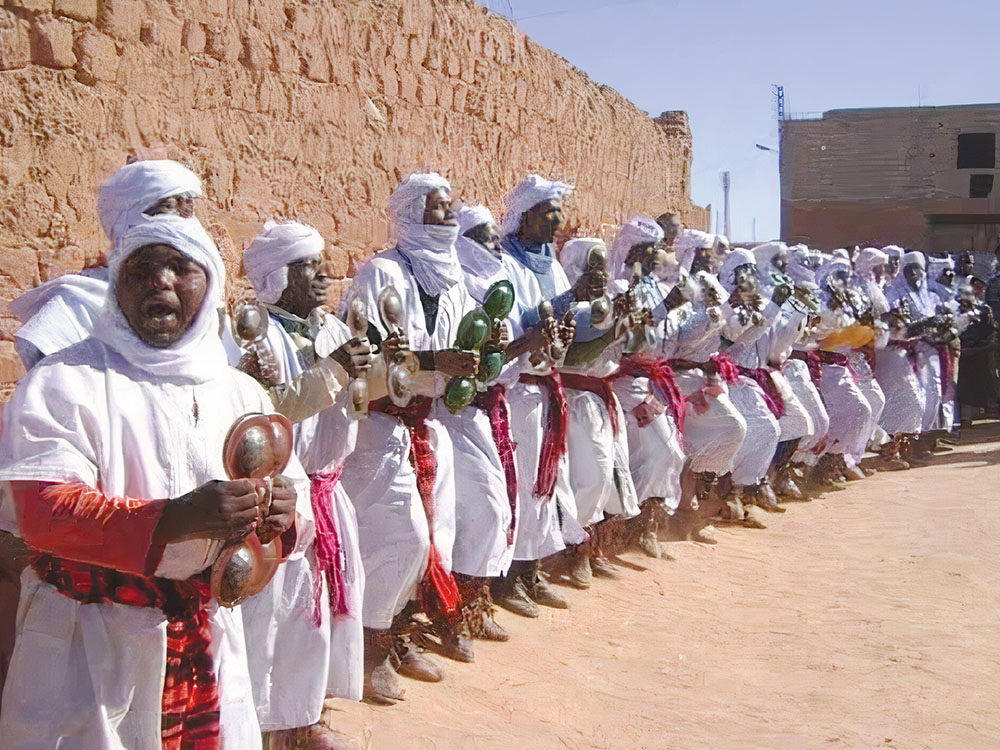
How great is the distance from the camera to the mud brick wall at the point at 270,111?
5.39 m

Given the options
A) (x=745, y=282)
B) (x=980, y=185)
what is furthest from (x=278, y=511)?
(x=980, y=185)

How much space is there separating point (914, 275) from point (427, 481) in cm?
1013

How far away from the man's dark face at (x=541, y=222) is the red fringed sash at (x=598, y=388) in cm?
88

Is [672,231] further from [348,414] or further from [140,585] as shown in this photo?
[140,585]

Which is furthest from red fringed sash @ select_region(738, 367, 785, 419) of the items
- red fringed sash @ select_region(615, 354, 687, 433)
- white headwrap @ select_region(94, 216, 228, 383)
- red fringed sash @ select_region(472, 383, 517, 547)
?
white headwrap @ select_region(94, 216, 228, 383)

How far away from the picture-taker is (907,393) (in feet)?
41.9

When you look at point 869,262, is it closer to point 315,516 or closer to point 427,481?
point 427,481

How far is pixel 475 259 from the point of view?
242 inches

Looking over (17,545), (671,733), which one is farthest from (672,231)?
(17,545)

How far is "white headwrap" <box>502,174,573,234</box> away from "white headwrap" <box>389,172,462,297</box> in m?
1.24

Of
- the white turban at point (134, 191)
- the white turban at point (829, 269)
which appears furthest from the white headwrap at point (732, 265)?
the white turban at point (134, 191)

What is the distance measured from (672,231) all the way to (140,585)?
24.2ft

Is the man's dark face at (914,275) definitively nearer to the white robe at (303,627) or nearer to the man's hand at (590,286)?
the man's hand at (590,286)

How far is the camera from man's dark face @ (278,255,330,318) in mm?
4559
